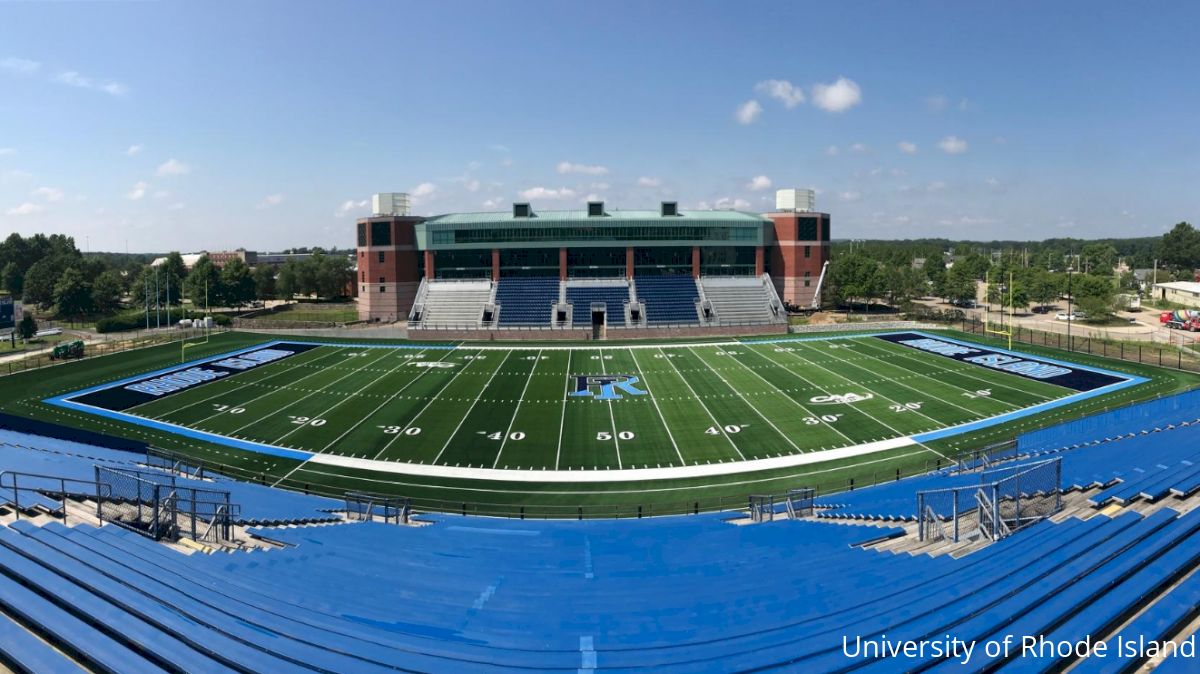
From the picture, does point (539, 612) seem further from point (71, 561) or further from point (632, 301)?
point (632, 301)

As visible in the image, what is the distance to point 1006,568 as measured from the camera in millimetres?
10633

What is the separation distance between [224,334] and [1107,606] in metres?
62.3

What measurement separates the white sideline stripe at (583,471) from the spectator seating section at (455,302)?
34475 mm

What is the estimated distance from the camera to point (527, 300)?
6303 centimetres

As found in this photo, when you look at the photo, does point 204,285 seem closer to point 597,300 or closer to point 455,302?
point 455,302

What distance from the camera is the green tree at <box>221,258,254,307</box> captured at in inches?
3132

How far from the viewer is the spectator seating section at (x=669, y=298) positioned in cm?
5998

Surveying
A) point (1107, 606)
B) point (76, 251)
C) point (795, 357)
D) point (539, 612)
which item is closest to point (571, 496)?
point (539, 612)

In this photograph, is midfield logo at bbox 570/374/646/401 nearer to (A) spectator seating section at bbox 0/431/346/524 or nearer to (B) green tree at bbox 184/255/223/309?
(A) spectator seating section at bbox 0/431/346/524

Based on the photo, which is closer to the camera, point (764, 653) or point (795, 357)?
point (764, 653)

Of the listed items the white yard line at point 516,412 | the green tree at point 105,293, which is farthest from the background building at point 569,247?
the green tree at point 105,293

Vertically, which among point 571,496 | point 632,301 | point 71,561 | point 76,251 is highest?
point 76,251

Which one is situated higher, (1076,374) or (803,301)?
(803,301)

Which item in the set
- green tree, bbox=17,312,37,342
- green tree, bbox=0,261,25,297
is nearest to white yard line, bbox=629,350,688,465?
green tree, bbox=17,312,37,342
